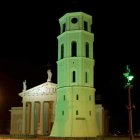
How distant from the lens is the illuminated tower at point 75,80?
5466 centimetres

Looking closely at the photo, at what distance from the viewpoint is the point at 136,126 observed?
8569cm

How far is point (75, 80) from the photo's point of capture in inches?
2213

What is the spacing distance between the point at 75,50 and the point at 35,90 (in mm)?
18794

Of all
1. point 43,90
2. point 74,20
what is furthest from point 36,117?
point 74,20

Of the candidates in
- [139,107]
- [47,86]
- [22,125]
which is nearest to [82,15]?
[47,86]

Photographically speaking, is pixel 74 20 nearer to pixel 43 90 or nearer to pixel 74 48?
pixel 74 48

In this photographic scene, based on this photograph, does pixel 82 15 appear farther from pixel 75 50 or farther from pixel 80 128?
pixel 80 128

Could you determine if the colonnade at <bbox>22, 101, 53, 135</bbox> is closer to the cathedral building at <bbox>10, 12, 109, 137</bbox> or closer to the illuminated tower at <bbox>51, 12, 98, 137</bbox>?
the cathedral building at <bbox>10, 12, 109, 137</bbox>

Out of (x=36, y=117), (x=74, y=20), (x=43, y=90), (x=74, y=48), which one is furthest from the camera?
(x=36, y=117)

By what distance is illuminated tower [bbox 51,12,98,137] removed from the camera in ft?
179

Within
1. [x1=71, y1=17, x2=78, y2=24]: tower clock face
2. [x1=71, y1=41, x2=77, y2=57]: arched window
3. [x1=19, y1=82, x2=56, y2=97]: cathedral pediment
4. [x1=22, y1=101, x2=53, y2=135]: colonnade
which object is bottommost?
[x1=22, y1=101, x2=53, y2=135]: colonnade

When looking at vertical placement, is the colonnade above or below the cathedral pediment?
below

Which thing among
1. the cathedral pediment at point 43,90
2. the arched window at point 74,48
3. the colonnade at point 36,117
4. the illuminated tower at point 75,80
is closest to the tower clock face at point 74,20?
the illuminated tower at point 75,80

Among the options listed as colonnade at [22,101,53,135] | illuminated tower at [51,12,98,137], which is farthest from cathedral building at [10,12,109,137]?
colonnade at [22,101,53,135]
